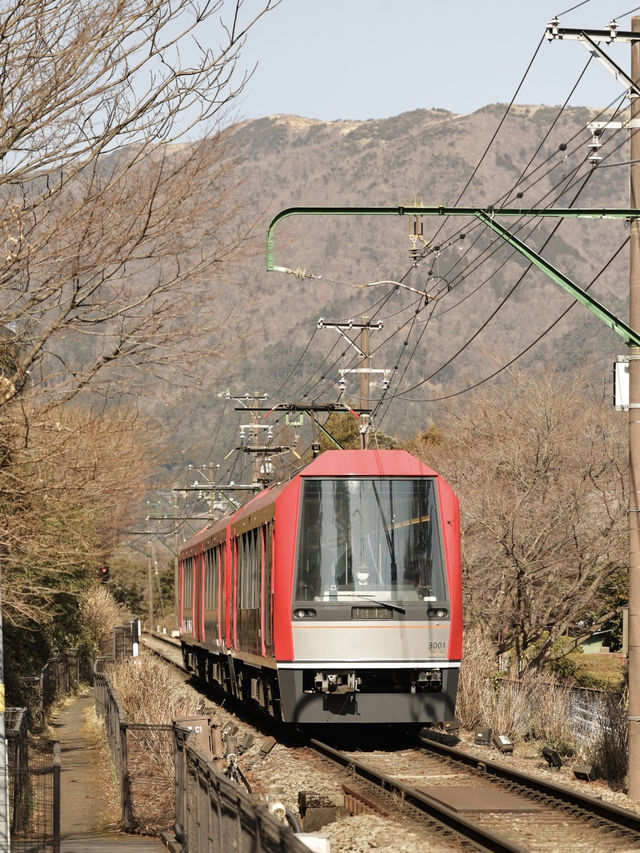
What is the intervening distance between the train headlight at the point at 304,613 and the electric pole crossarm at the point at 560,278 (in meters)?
5.72

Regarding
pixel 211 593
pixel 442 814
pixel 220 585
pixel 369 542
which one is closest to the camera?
pixel 442 814

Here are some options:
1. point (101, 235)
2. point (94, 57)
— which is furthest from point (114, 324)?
point (94, 57)

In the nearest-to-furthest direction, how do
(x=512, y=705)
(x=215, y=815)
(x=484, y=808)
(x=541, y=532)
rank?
(x=215, y=815) < (x=484, y=808) < (x=512, y=705) < (x=541, y=532)

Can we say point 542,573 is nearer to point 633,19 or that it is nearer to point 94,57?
point 633,19

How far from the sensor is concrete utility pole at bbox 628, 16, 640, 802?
1548 cm

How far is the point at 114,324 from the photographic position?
1337 centimetres

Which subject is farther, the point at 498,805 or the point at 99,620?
the point at 99,620

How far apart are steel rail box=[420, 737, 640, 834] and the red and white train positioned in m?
1.26

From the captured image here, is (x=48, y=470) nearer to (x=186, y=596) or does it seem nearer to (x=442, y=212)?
→ (x=442, y=212)

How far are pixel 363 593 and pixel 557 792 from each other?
4.94 m

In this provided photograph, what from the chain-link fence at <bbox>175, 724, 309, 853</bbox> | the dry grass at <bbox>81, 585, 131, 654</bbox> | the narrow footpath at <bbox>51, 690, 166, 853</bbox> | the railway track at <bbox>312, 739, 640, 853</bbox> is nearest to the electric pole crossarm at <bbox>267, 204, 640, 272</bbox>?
the chain-link fence at <bbox>175, 724, 309, 853</bbox>

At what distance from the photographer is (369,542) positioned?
17.8 meters

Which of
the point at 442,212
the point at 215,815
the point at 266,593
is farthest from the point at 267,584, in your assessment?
the point at 215,815

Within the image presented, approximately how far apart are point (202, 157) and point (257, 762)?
8.26 meters
